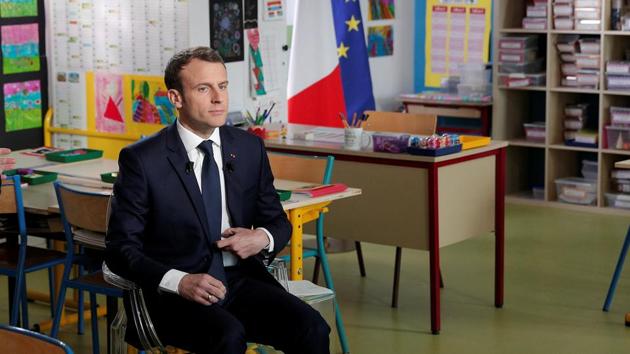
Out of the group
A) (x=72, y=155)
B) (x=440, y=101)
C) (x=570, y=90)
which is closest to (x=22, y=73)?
(x=72, y=155)

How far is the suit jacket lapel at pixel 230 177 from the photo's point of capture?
3.19m

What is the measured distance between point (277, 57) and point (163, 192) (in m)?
3.57

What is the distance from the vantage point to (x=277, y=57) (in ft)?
21.5

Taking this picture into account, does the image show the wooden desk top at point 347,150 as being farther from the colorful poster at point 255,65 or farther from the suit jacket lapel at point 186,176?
the suit jacket lapel at point 186,176

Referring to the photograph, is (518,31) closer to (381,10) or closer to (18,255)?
(381,10)

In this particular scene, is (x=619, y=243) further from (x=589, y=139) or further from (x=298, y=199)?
(x=298, y=199)

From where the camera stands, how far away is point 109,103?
20.5ft

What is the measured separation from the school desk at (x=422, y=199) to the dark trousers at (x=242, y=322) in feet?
5.43

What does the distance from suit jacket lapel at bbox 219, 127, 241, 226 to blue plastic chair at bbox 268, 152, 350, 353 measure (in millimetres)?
1213

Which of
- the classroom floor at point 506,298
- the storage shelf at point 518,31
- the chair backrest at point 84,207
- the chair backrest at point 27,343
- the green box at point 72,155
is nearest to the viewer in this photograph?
the chair backrest at point 27,343

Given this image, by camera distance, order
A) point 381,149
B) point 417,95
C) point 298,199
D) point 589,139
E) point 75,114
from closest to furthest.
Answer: point 298,199, point 381,149, point 75,114, point 589,139, point 417,95

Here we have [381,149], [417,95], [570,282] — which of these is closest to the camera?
[381,149]

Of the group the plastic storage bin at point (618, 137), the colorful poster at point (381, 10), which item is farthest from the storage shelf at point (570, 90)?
the colorful poster at point (381, 10)

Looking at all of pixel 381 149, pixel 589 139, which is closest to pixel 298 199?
pixel 381 149
